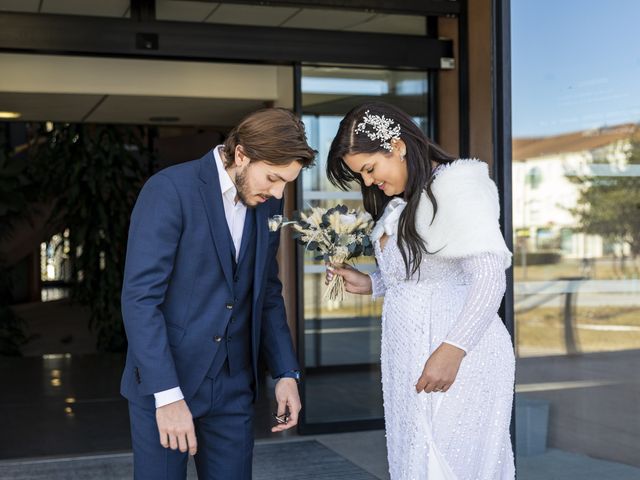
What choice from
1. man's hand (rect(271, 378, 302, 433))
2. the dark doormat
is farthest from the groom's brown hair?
the dark doormat

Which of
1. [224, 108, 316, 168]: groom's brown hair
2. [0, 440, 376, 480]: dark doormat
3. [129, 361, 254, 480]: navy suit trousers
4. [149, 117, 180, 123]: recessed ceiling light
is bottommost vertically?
[0, 440, 376, 480]: dark doormat

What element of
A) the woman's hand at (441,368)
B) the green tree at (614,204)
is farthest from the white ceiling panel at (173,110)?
the woman's hand at (441,368)

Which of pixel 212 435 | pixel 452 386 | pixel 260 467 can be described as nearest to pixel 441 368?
pixel 452 386

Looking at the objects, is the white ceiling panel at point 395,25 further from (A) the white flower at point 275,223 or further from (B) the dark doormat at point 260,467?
(A) the white flower at point 275,223

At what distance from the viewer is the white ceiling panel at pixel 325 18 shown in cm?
553

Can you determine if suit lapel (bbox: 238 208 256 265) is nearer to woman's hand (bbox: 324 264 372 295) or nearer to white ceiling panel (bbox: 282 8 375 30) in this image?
woman's hand (bbox: 324 264 372 295)

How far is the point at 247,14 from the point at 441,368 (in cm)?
359

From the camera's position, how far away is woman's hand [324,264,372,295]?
2678 millimetres

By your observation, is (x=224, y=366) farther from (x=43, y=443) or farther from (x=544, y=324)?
(x=43, y=443)

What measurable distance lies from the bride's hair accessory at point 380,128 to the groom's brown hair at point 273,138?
264 millimetres

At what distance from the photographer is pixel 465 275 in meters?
2.47

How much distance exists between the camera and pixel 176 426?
212 cm

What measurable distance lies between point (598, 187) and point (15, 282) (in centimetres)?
797

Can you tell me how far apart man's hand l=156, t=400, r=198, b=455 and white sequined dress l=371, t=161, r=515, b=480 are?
65cm
